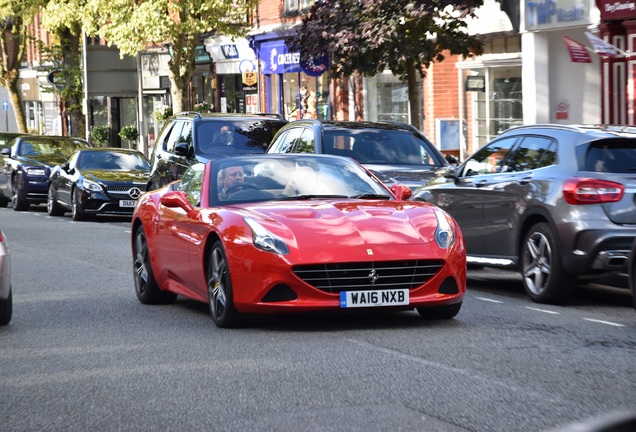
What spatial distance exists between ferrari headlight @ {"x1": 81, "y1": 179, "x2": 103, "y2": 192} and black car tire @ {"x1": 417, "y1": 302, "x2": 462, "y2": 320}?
1661cm

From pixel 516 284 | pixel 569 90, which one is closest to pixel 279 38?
pixel 569 90

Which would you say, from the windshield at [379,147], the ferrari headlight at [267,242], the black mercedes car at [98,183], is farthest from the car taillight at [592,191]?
the black mercedes car at [98,183]

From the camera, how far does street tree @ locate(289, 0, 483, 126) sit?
24078 mm

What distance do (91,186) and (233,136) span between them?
18.2ft

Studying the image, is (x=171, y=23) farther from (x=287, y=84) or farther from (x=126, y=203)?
(x=126, y=203)

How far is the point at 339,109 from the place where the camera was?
1473 inches

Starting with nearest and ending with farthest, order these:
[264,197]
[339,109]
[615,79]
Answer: [264,197] < [615,79] < [339,109]

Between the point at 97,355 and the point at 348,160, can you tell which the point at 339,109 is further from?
the point at 97,355

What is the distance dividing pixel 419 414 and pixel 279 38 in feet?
110

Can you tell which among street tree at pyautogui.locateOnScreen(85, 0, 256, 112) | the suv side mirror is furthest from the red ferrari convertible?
street tree at pyautogui.locateOnScreen(85, 0, 256, 112)

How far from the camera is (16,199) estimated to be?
30.7m

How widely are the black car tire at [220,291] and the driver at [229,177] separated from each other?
28.3 inches

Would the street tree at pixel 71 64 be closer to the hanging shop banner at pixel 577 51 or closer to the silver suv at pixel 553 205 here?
the hanging shop banner at pixel 577 51

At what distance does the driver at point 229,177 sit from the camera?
11.0m
